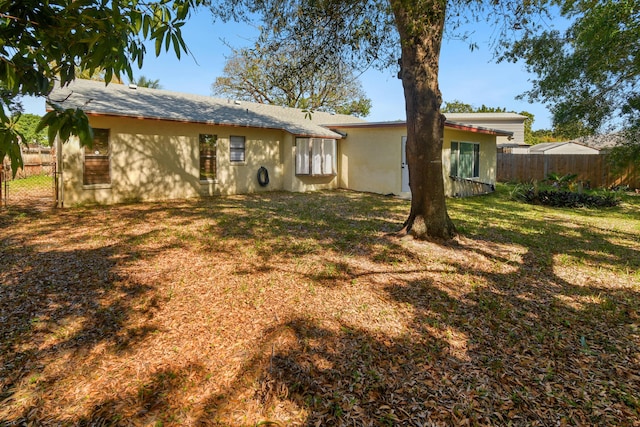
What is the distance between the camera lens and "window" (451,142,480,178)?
14539 mm

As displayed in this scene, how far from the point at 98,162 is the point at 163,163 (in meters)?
1.81

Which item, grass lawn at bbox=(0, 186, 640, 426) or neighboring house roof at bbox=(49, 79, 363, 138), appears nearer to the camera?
grass lawn at bbox=(0, 186, 640, 426)

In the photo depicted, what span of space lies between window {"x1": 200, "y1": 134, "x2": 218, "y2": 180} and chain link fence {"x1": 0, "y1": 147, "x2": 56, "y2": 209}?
4.06 m

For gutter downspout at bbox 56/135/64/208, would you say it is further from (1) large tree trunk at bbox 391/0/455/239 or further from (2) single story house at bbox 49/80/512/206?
(1) large tree trunk at bbox 391/0/455/239

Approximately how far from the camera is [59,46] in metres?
1.99

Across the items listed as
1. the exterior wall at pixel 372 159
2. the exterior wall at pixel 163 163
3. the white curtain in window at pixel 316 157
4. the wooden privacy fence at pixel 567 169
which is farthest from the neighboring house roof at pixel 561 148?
the exterior wall at pixel 163 163

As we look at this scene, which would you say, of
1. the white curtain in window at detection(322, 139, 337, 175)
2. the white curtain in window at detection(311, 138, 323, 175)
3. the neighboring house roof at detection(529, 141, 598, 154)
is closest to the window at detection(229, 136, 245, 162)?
the white curtain in window at detection(311, 138, 323, 175)

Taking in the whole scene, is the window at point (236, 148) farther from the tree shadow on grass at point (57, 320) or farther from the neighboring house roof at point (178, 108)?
the tree shadow on grass at point (57, 320)

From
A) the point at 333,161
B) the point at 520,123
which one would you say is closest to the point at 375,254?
the point at 333,161

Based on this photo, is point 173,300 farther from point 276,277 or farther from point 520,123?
point 520,123

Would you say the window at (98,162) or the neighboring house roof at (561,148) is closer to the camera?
the window at (98,162)

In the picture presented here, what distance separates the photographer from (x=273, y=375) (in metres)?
2.85

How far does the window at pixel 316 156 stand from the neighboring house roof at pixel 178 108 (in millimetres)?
333

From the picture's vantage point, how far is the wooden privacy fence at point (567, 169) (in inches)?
663
